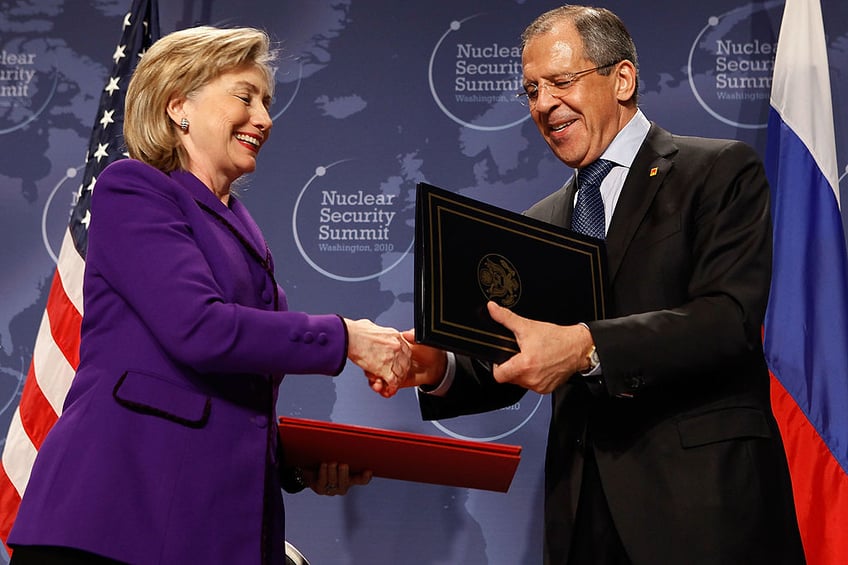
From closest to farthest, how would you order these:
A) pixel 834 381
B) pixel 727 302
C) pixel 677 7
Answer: pixel 727 302, pixel 834 381, pixel 677 7

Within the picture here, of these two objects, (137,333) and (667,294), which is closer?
(137,333)

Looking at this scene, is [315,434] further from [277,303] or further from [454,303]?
[454,303]

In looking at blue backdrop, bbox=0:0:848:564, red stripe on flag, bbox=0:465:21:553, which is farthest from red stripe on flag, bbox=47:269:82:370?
red stripe on flag, bbox=0:465:21:553

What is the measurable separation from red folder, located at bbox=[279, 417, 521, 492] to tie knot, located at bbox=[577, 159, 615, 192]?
701 millimetres

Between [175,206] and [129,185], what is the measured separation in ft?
0.32

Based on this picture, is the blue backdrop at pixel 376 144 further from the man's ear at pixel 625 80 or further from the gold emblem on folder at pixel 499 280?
the gold emblem on folder at pixel 499 280

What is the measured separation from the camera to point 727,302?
6.66 ft

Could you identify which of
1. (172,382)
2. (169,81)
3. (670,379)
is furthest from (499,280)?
(169,81)

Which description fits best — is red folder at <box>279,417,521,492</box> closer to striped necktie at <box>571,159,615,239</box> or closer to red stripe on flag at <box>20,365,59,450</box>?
striped necktie at <box>571,159,615,239</box>

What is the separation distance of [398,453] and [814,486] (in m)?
1.81

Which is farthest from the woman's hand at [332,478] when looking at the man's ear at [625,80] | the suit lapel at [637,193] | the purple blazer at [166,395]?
the man's ear at [625,80]

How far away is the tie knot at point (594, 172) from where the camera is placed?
7.80 ft

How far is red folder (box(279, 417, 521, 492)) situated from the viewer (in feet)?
7.01

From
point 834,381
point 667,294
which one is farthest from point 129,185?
point 834,381
